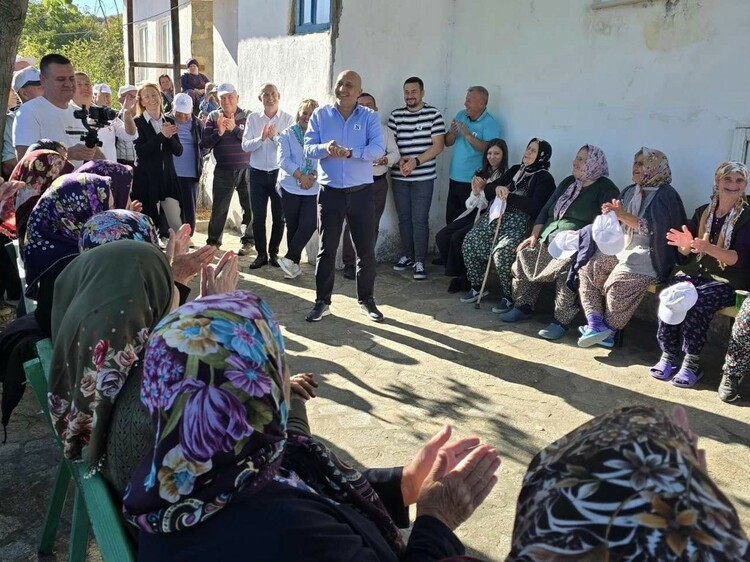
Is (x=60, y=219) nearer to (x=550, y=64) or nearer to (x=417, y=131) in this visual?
(x=417, y=131)

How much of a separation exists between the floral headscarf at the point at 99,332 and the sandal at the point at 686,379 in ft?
11.6

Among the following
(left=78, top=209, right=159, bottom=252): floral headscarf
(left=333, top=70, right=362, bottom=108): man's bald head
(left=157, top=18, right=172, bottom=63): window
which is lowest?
(left=78, top=209, right=159, bottom=252): floral headscarf

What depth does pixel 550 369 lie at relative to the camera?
15.3 ft

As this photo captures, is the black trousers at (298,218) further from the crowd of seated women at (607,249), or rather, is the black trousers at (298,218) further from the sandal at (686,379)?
the sandal at (686,379)

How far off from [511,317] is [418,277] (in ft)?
4.60

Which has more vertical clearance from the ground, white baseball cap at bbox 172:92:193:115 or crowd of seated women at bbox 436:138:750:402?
white baseball cap at bbox 172:92:193:115

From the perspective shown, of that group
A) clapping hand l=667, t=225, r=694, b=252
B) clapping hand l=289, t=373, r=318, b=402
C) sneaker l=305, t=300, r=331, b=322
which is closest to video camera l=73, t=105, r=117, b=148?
sneaker l=305, t=300, r=331, b=322

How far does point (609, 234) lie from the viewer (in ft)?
16.0

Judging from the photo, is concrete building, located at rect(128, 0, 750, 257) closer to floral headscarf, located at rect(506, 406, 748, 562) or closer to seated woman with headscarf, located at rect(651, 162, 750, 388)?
seated woman with headscarf, located at rect(651, 162, 750, 388)

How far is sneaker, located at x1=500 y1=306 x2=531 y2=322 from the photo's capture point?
223 inches

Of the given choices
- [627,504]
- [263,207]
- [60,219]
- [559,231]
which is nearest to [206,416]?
[627,504]

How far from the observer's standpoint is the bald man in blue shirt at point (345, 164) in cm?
525

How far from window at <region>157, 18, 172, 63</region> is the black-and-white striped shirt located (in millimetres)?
10421

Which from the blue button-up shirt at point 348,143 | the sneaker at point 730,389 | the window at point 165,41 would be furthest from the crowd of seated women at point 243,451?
the window at point 165,41
